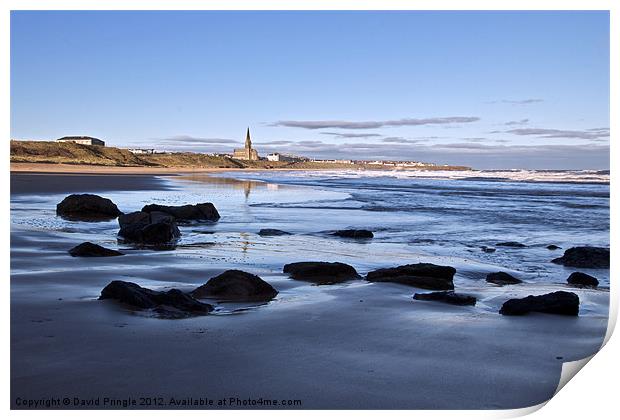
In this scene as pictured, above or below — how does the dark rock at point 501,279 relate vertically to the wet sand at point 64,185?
above

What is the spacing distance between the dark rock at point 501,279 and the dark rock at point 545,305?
1.40 metres

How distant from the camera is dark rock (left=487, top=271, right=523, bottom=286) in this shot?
636 cm

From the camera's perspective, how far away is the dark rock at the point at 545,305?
4.80 m

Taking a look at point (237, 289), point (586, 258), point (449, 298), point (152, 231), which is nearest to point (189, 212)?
point (152, 231)

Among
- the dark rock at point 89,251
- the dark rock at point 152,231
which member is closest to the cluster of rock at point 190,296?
the dark rock at point 89,251

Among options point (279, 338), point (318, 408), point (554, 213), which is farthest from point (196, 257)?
point (554, 213)

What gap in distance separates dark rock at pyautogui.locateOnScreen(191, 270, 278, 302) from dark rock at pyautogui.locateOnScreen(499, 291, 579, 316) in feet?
6.62

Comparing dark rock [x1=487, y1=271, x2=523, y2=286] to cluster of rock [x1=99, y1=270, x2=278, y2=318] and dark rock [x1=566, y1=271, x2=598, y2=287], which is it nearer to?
dark rock [x1=566, y1=271, x2=598, y2=287]

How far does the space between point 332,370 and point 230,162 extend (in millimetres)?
96850

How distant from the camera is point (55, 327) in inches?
154

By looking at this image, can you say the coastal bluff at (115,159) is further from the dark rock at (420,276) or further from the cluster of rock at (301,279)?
the dark rock at (420,276)

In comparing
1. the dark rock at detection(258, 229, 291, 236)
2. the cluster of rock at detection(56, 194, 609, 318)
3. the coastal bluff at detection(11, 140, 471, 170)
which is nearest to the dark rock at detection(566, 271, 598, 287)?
the cluster of rock at detection(56, 194, 609, 318)

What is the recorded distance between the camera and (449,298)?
5.19 metres

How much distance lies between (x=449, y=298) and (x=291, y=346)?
198 cm
